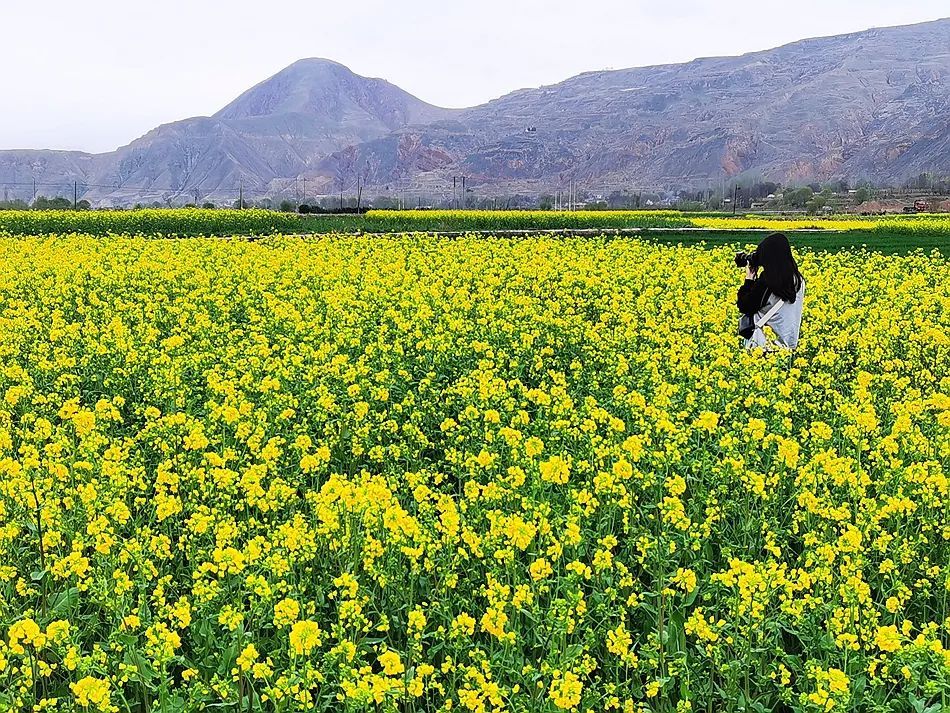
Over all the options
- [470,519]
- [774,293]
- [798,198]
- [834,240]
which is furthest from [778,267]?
[798,198]

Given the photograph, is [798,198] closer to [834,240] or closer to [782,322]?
[834,240]

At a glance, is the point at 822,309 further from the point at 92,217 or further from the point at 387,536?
the point at 92,217

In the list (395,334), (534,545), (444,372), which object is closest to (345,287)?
(395,334)

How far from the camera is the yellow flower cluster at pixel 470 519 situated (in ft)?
12.9

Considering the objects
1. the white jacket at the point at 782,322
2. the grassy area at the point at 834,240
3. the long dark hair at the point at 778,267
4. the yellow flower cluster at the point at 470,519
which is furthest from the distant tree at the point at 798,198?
the long dark hair at the point at 778,267

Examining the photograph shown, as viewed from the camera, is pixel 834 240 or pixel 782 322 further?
pixel 834 240

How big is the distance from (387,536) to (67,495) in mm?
2216

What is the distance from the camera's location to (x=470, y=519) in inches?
205

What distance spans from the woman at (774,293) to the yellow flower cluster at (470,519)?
61 cm

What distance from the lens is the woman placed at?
922 cm

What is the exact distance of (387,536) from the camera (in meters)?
4.65

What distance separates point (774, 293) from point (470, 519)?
17.7 ft

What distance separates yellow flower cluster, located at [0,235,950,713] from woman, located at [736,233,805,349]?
0.61 meters

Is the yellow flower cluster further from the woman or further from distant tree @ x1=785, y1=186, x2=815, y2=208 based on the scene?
distant tree @ x1=785, y1=186, x2=815, y2=208
